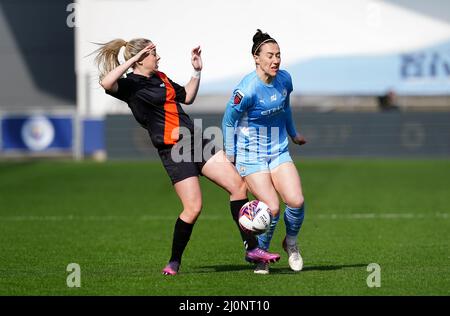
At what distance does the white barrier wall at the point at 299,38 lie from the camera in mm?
31750

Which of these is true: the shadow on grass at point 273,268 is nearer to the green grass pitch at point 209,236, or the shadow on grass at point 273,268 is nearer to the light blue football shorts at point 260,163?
the green grass pitch at point 209,236

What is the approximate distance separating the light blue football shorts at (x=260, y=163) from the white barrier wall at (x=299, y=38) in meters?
21.9

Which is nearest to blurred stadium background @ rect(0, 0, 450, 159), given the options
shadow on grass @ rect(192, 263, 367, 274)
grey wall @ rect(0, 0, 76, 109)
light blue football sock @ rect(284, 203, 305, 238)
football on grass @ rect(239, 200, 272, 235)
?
grey wall @ rect(0, 0, 76, 109)

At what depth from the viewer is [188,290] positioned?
8.27 m

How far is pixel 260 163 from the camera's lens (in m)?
9.45

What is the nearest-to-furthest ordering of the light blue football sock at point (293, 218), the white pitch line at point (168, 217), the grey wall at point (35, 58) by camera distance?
the light blue football sock at point (293, 218) → the white pitch line at point (168, 217) → the grey wall at point (35, 58)

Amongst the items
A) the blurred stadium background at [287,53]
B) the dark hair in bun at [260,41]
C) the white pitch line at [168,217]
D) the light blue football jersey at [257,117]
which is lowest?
the white pitch line at [168,217]

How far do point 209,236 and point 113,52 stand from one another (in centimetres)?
→ 446

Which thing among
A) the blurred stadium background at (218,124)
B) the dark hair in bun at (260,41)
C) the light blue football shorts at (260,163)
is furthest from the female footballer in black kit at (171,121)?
the blurred stadium background at (218,124)

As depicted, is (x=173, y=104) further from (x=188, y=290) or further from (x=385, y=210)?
(x=385, y=210)

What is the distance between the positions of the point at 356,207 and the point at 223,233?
13.5ft

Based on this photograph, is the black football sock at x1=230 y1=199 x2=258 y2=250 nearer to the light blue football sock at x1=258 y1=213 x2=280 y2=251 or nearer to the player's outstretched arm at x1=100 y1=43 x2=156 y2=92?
the light blue football sock at x1=258 y1=213 x2=280 y2=251

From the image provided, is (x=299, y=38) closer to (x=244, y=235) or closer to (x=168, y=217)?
(x=168, y=217)

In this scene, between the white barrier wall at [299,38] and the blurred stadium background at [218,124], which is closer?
the blurred stadium background at [218,124]
